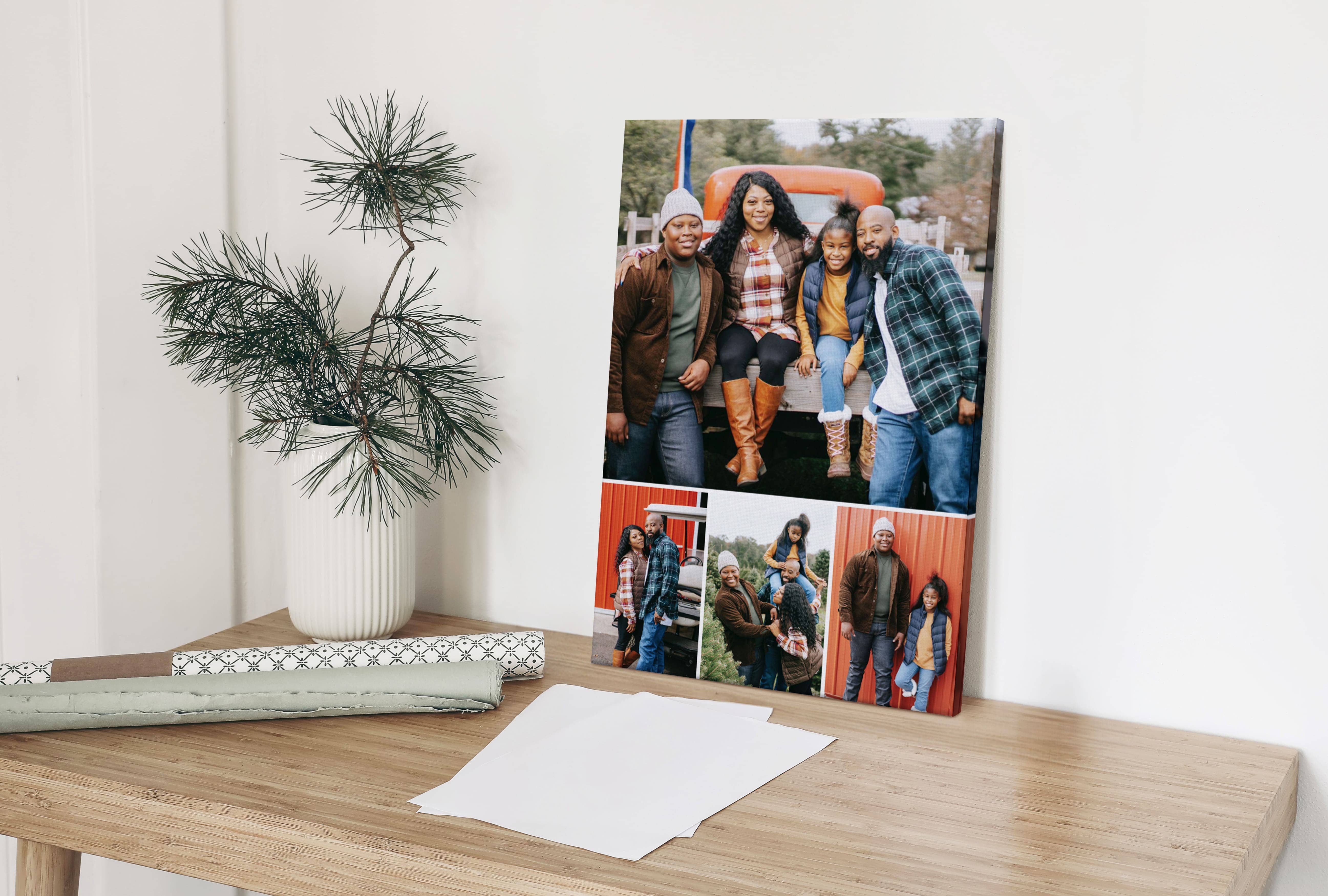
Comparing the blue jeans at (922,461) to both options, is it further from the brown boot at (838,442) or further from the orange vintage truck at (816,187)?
the orange vintage truck at (816,187)

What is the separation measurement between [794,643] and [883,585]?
0.10 m

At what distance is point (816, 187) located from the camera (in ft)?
3.06

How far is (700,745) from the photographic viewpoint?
2.58 feet

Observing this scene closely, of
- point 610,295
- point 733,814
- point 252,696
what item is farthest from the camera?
point 610,295

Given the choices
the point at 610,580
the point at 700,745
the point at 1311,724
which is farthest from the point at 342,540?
the point at 1311,724

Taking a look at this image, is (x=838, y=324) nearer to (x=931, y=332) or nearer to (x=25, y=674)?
(x=931, y=332)

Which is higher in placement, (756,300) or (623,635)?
(756,300)

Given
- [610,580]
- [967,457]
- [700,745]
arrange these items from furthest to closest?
1. [610,580]
2. [967,457]
3. [700,745]

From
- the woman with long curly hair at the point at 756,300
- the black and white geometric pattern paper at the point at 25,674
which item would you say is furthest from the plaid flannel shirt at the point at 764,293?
the black and white geometric pattern paper at the point at 25,674

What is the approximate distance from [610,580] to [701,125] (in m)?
0.45

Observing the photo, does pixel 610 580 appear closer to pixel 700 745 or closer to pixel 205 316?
pixel 700 745

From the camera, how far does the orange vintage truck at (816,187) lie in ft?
3.01

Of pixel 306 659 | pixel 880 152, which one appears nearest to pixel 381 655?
pixel 306 659

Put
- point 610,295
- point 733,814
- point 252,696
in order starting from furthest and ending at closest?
1. point 610,295
2. point 252,696
3. point 733,814
